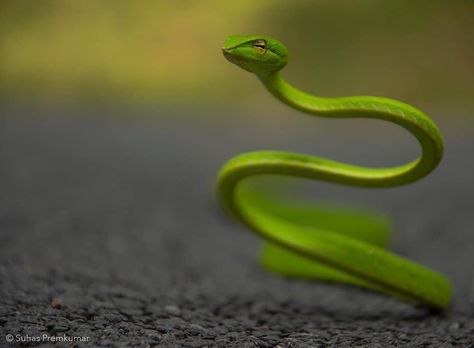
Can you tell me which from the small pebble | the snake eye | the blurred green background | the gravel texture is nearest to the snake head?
the snake eye

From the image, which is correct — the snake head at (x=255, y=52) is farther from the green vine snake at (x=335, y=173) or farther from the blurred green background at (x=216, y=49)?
the blurred green background at (x=216, y=49)

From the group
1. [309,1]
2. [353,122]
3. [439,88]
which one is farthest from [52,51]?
[439,88]

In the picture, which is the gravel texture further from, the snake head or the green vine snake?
the snake head

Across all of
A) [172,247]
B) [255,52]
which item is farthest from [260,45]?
[172,247]

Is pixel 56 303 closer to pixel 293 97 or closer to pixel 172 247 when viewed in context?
pixel 293 97

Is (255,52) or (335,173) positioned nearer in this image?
(255,52)

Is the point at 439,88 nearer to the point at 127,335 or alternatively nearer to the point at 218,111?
the point at 218,111

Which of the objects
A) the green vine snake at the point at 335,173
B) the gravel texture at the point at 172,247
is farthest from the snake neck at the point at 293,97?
the gravel texture at the point at 172,247
